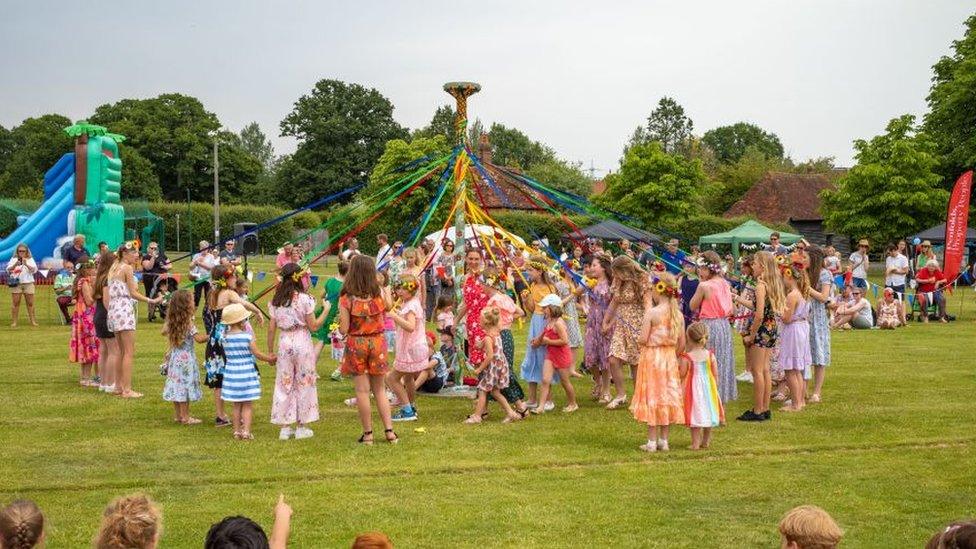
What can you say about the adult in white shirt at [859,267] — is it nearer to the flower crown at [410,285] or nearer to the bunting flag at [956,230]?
the bunting flag at [956,230]

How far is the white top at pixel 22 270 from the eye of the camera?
1873 cm

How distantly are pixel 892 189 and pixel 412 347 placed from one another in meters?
36.5

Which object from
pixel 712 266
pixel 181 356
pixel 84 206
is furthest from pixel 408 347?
pixel 84 206

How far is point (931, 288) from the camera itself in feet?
68.7

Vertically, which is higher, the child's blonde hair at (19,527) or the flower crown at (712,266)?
the flower crown at (712,266)

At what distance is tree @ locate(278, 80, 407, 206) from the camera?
6631 cm

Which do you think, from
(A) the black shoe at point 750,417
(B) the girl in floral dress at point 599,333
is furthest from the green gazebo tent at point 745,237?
(A) the black shoe at point 750,417

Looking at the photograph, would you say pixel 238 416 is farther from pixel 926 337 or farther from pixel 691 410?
pixel 926 337

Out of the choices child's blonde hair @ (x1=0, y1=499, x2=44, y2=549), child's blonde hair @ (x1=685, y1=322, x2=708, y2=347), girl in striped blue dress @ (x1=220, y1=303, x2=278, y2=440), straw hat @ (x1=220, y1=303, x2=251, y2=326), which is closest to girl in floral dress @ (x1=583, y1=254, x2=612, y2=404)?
child's blonde hair @ (x1=685, y1=322, x2=708, y2=347)

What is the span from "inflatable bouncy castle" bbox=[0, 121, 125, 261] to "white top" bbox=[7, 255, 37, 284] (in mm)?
6751

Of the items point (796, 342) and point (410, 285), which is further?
point (796, 342)

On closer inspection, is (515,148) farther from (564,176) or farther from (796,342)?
(796,342)

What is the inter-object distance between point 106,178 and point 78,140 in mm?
1268

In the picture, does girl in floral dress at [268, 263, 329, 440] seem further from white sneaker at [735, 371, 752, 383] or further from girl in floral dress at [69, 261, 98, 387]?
white sneaker at [735, 371, 752, 383]
